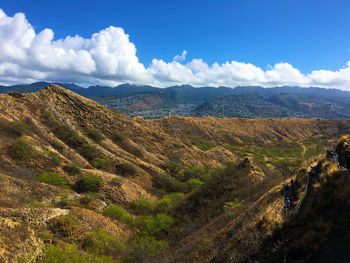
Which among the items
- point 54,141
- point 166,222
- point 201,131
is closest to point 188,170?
point 166,222

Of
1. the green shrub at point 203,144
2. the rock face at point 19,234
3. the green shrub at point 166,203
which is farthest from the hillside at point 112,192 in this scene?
the green shrub at point 203,144

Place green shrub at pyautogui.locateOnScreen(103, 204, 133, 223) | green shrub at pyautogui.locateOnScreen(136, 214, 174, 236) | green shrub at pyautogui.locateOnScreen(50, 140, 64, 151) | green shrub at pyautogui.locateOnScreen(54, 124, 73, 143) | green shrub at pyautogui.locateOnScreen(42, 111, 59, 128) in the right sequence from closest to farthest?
green shrub at pyautogui.locateOnScreen(136, 214, 174, 236) < green shrub at pyautogui.locateOnScreen(103, 204, 133, 223) < green shrub at pyautogui.locateOnScreen(50, 140, 64, 151) < green shrub at pyautogui.locateOnScreen(54, 124, 73, 143) < green shrub at pyautogui.locateOnScreen(42, 111, 59, 128)

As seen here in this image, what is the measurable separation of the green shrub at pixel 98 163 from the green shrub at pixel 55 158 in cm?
626

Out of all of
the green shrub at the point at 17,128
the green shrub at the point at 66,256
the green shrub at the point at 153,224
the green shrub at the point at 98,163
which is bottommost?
the green shrub at the point at 153,224

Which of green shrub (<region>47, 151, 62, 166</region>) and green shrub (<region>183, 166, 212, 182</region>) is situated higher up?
green shrub (<region>47, 151, 62, 166</region>)

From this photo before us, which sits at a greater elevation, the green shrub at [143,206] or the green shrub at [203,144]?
the green shrub at [203,144]

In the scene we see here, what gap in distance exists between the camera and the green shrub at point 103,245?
17.6 meters

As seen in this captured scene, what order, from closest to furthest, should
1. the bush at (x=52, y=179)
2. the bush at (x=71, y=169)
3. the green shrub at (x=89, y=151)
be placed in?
the bush at (x=52, y=179), the bush at (x=71, y=169), the green shrub at (x=89, y=151)

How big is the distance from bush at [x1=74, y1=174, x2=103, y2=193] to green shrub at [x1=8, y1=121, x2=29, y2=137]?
47.2 feet

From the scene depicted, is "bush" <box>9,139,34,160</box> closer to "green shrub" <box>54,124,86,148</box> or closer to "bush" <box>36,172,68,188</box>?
"bush" <box>36,172,68,188</box>

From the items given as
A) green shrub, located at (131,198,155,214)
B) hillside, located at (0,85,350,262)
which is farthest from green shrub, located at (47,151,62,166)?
green shrub, located at (131,198,155,214)

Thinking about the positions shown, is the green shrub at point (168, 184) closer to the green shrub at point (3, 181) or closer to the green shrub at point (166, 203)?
the green shrub at point (166, 203)

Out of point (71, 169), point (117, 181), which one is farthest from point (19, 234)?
point (117, 181)

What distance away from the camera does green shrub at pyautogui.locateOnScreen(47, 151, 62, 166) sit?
3130 centimetres
